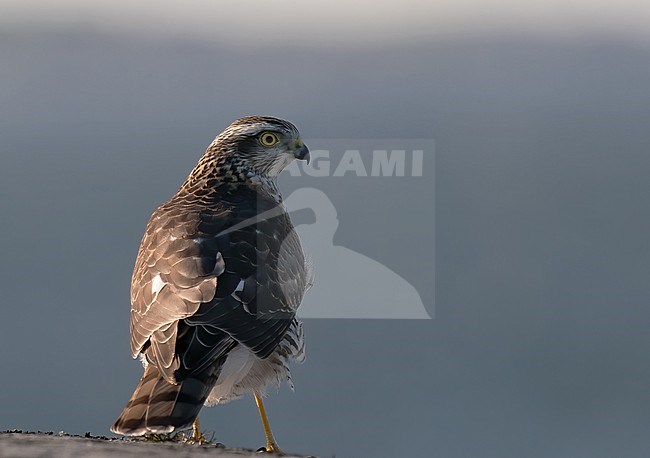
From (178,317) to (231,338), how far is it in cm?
61

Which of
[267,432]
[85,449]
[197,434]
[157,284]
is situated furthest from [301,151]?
[85,449]

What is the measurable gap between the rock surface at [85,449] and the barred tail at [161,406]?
0.38 m

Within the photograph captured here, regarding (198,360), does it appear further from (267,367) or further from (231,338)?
(267,367)

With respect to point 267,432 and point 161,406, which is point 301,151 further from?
point 161,406

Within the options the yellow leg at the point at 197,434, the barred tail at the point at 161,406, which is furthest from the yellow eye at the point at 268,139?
the barred tail at the point at 161,406

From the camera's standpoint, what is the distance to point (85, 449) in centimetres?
838

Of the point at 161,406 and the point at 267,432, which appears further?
the point at 267,432

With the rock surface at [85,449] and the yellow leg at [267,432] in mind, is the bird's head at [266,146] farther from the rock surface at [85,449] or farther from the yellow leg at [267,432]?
the rock surface at [85,449]

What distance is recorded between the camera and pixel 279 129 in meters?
13.3

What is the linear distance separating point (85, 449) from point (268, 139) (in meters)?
6.03

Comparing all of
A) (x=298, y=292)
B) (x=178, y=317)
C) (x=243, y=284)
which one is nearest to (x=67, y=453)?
(x=178, y=317)

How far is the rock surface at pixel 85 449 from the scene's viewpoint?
7.97 m

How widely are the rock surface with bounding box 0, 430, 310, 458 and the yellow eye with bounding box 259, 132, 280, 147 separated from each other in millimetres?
4898

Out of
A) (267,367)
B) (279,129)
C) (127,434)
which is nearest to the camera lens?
(127,434)
